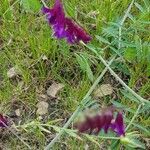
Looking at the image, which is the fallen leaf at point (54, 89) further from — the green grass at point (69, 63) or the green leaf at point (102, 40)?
the green leaf at point (102, 40)

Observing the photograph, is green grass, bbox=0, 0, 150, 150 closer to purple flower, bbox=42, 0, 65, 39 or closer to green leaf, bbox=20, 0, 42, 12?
green leaf, bbox=20, 0, 42, 12

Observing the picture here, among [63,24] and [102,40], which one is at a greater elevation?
[63,24]

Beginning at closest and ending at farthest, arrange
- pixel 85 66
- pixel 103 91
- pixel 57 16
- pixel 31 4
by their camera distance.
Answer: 1. pixel 57 16
2. pixel 85 66
3. pixel 103 91
4. pixel 31 4

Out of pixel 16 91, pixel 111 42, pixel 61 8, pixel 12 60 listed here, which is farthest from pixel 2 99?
pixel 61 8

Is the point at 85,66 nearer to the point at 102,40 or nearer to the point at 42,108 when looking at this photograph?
the point at 102,40

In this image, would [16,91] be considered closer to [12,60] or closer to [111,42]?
[12,60]

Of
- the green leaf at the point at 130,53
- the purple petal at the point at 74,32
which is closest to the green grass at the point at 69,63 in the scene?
the green leaf at the point at 130,53

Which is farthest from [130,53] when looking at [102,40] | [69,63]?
[69,63]

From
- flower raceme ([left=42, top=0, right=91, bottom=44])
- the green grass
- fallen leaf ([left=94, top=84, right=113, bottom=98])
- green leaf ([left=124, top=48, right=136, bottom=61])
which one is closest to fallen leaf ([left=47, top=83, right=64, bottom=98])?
the green grass
